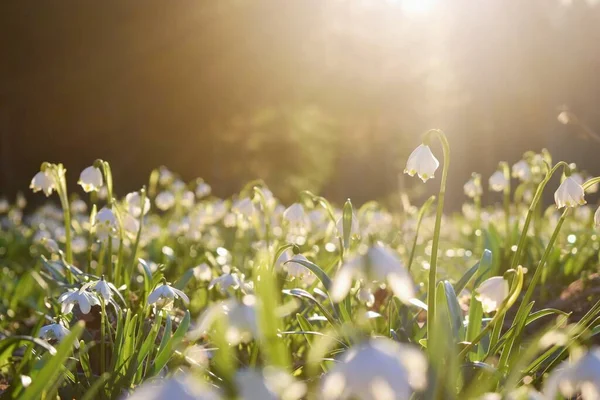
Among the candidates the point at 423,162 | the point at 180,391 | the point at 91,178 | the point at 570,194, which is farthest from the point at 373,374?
the point at 91,178

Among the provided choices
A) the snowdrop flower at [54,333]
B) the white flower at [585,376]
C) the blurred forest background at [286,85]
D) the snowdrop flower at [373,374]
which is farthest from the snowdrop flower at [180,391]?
the blurred forest background at [286,85]

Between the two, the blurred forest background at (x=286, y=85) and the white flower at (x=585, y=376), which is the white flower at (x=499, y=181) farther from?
the blurred forest background at (x=286, y=85)

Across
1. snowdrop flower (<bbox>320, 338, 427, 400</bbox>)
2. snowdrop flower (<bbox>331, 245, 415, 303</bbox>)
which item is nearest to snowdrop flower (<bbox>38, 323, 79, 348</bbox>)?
snowdrop flower (<bbox>331, 245, 415, 303</bbox>)

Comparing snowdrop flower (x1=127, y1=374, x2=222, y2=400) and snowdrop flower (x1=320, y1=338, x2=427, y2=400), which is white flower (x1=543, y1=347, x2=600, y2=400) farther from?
snowdrop flower (x1=127, y1=374, x2=222, y2=400)

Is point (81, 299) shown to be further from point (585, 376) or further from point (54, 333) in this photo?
point (585, 376)

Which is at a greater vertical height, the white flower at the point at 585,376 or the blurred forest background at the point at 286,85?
the blurred forest background at the point at 286,85

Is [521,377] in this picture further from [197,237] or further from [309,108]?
[309,108]
